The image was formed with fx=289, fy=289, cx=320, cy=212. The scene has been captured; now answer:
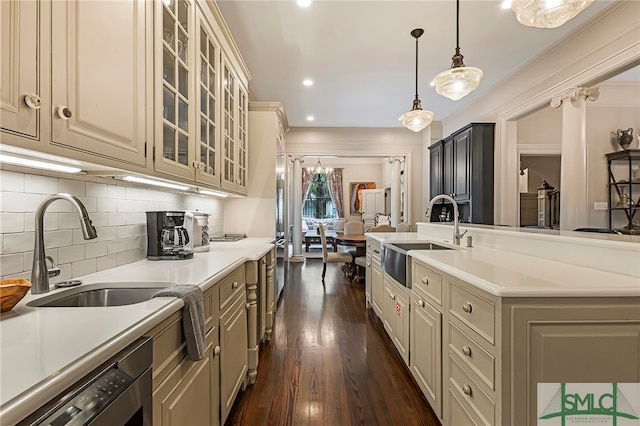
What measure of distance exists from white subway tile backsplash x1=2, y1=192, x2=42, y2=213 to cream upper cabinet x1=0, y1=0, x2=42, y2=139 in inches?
15.8

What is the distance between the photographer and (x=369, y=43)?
10.6 ft

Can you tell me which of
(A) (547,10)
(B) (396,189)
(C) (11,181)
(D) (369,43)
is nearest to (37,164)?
(C) (11,181)

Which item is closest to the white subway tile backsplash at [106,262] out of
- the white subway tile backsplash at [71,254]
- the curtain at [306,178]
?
the white subway tile backsplash at [71,254]

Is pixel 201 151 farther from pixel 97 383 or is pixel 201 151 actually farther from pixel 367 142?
pixel 367 142

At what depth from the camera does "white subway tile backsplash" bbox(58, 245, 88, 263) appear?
4.00 ft

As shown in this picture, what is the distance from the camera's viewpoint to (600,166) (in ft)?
14.2

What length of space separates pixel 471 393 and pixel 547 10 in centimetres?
218

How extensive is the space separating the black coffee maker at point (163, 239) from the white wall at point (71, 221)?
53 mm

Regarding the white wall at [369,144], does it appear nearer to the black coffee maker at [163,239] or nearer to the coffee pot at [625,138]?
the coffee pot at [625,138]

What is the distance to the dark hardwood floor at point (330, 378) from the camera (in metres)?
1.71

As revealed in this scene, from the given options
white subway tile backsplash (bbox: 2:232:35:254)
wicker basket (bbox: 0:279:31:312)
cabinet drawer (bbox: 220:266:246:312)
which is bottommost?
cabinet drawer (bbox: 220:266:246:312)

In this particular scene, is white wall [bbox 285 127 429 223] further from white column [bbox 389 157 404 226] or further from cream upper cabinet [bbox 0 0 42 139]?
cream upper cabinet [bbox 0 0 42 139]

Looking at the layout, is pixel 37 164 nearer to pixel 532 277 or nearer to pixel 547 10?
pixel 532 277

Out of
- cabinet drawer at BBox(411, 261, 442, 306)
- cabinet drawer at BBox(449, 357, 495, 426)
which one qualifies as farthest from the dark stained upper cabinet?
cabinet drawer at BBox(449, 357, 495, 426)
